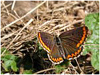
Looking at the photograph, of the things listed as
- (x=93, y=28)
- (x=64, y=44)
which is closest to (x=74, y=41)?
(x=64, y=44)

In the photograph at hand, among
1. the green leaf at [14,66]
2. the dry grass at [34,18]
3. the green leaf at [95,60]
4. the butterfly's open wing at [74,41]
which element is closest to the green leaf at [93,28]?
the green leaf at [95,60]

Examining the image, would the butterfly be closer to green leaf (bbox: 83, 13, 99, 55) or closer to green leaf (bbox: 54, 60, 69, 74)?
green leaf (bbox: 54, 60, 69, 74)

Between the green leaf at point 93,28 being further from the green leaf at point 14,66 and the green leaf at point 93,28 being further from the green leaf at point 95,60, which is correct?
the green leaf at point 14,66

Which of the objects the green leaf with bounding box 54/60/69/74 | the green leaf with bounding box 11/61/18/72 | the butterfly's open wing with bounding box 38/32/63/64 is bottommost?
the green leaf with bounding box 54/60/69/74

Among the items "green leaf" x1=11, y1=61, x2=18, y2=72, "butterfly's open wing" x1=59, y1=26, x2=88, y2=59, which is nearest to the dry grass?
"green leaf" x1=11, y1=61, x2=18, y2=72

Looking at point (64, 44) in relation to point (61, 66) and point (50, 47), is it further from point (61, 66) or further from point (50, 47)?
point (61, 66)

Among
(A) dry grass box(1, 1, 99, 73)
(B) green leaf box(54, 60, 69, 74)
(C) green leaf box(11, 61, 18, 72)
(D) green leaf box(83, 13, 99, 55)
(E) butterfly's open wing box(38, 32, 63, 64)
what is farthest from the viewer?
(A) dry grass box(1, 1, 99, 73)
